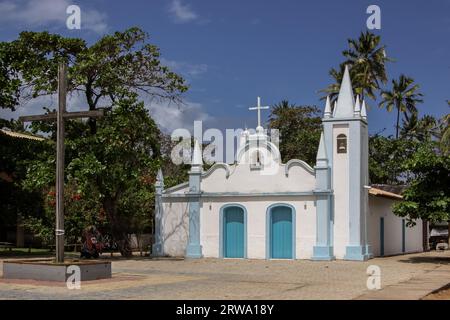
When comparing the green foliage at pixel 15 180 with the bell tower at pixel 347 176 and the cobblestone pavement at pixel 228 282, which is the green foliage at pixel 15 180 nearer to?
the cobblestone pavement at pixel 228 282

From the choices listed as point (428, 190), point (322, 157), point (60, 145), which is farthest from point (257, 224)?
point (60, 145)

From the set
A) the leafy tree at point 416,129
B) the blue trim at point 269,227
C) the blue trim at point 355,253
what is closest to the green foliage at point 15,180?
the blue trim at point 269,227

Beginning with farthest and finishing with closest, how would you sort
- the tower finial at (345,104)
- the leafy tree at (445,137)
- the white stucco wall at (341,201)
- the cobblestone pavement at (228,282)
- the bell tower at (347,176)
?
the leafy tree at (445,137)
the tower finial at (345,104)
the white stucco wall at (341,201)
the bell tower at (347,176)
the cobblestone pavement at (228,282)

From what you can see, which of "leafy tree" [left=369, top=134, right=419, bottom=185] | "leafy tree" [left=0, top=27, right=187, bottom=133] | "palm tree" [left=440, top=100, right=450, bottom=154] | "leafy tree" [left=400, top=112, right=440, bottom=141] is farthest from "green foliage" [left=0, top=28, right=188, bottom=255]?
"leafy tree" [left=400, top=112, right=440, bottom=141]

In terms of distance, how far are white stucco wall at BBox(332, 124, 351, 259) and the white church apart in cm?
4

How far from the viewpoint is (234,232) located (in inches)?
1110

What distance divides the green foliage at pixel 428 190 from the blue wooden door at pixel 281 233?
4484 mm

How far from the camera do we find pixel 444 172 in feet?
80.2

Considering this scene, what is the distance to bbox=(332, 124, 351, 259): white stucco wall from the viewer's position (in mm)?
26234

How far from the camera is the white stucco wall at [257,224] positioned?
2661 cm

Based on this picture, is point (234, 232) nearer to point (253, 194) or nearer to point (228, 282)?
point (253, 194)

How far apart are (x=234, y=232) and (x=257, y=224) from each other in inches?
45.2
